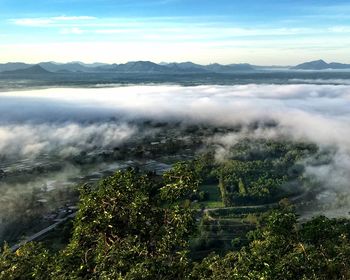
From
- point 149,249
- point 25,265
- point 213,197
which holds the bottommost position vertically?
point 213,197

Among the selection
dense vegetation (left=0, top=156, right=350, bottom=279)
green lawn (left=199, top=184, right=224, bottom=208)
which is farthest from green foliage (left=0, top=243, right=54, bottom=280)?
green lawn (left=199, top=184, right=224, bottom=208)

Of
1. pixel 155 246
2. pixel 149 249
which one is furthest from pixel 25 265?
pixel 155 246

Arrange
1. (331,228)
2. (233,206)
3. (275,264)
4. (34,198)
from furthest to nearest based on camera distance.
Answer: (34,198), (233,206), (331,228), (275,264)

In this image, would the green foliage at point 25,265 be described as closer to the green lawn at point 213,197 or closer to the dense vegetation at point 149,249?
the dense vegetation at point 149,249

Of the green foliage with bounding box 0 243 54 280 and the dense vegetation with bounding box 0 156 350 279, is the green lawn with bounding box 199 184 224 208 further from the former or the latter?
the green foliage with bounding box 0 243 54 280

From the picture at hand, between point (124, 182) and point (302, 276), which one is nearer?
point (302, 276)

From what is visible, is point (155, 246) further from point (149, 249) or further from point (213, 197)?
point (213, 197)

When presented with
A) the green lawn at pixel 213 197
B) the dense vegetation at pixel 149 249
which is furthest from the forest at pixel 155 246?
the green lawn at pixel 213 197

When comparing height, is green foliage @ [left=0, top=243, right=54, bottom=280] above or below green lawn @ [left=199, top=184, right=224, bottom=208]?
above

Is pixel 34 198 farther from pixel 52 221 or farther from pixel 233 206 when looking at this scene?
pixel 233 206

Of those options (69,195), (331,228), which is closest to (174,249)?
(331,228)

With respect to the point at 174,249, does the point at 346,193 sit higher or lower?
lower
